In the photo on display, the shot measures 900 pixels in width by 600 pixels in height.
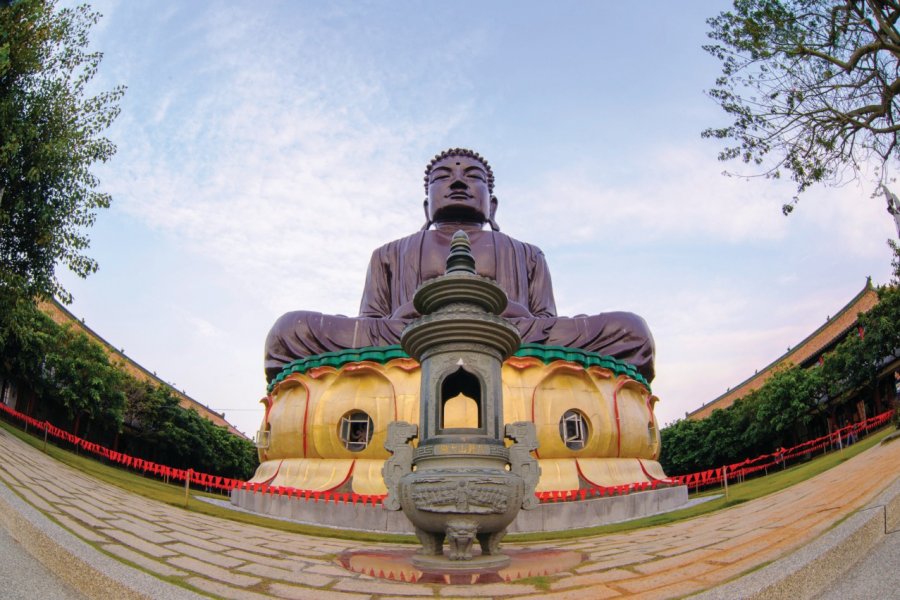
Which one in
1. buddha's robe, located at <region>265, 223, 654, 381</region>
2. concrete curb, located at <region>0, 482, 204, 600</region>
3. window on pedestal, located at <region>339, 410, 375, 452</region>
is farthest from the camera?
buddha's robe, located at <region>265, 223, 654, 381</region>

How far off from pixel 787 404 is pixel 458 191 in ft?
52.4

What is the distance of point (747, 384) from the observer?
1310 inches

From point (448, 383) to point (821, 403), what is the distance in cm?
2185

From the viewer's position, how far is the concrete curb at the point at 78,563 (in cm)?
342

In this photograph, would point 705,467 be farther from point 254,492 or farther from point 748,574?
point 748,574

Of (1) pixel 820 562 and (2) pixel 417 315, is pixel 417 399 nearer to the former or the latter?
(2) pixel 417 315

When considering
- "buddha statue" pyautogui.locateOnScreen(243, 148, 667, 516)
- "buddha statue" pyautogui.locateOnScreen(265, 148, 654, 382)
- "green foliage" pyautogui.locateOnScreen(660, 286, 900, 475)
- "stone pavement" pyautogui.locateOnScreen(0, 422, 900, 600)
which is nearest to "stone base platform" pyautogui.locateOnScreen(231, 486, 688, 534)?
"buddha statue" pyautogui.locateOnScreen(243, 148, 667, 516)

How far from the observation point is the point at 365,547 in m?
6.75

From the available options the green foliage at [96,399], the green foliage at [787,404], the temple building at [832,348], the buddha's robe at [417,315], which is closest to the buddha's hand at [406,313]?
the buddha's robe at [417,315]

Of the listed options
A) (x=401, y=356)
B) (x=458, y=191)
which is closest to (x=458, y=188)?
(x=458, y=191)

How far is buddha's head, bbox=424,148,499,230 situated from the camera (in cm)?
1531

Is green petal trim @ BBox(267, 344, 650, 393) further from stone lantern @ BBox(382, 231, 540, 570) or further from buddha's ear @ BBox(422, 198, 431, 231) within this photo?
buddha's ear @ BBox(422, 198, 431, 231)

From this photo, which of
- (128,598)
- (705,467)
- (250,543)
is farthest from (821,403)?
(128,598)

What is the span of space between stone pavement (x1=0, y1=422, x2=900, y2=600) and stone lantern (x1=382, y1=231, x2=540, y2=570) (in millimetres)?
762
